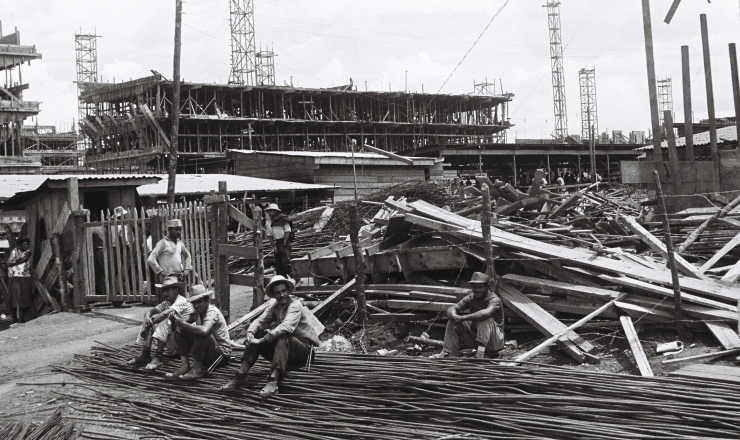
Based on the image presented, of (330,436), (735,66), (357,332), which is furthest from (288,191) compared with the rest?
(330,436)

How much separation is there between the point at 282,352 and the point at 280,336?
16 cm

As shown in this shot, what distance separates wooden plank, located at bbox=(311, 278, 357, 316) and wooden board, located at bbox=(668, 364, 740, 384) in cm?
504

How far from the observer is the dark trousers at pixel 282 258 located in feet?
42.8

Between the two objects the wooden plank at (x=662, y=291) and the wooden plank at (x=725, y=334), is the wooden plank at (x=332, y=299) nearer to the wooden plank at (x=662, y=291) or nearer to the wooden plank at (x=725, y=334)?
the wooden plank at (x=662, y=291)

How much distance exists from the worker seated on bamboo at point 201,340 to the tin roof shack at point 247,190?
44.3 feet

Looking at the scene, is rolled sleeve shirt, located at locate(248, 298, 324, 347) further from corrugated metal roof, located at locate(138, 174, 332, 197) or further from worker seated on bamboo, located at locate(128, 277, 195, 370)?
corrugated metal roof, located at locate(138, 174, 332, 197)

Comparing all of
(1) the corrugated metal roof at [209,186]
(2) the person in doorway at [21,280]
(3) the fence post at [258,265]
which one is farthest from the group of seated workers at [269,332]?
(1) the corrugated metal roof at [209,186]

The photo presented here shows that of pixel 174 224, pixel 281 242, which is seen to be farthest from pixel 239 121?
pixel 174 224

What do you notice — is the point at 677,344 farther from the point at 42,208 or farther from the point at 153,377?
the point at 42,208

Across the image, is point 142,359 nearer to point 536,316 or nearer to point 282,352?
point 282,352

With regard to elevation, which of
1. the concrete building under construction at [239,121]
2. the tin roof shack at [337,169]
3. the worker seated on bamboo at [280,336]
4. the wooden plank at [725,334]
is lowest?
the wooden plank at [725,334]

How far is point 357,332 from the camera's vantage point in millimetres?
10305

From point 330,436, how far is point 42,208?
37.1 feet

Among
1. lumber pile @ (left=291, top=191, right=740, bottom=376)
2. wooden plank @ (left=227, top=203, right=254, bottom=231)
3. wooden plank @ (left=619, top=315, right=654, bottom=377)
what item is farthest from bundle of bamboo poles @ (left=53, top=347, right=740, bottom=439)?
wooden plank @ (left=227, top=203, right=254, bottom=231)
